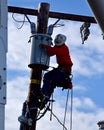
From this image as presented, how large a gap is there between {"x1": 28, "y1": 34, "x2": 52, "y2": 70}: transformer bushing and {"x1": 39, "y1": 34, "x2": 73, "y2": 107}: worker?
0.09m

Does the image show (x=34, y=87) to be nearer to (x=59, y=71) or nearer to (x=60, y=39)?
(x=59, y=71)

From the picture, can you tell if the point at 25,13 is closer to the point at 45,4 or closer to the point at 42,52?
the point at 45,4

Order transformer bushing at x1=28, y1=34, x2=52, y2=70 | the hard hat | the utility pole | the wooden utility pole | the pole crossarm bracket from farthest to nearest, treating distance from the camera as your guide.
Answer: the pole crossarm bracket
the hard hat
transformer bushing at x1=28, y1=34, x2=52, y2=70
the wooden utility pole
the utility pole

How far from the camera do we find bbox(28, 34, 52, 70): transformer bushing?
711 centimetres

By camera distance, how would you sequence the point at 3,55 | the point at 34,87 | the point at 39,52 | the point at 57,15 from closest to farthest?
the point at 3,55
the point at 34,87
the point at 39,52
the point at 57,15

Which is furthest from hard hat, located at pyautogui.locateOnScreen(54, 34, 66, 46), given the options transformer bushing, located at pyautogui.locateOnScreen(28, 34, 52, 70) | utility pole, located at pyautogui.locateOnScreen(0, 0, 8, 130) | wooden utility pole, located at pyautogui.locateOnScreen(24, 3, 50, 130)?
utility pole, located at pyautogui.locateOnScreen(0, 0, 8, 130)

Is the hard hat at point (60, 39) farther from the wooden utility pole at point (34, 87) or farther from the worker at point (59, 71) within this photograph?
the wooden utility pole at point (34, 87)

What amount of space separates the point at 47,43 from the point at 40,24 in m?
0.55

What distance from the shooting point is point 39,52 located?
23.6ft

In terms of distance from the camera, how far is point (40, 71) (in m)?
7.19

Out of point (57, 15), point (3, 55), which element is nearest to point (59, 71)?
point (57, 15)

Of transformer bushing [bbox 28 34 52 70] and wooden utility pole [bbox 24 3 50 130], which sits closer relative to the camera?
wooden utility pole [bbox 24 3 50 130]

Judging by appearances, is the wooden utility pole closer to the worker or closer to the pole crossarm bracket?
the worker

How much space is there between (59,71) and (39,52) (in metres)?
0.49
